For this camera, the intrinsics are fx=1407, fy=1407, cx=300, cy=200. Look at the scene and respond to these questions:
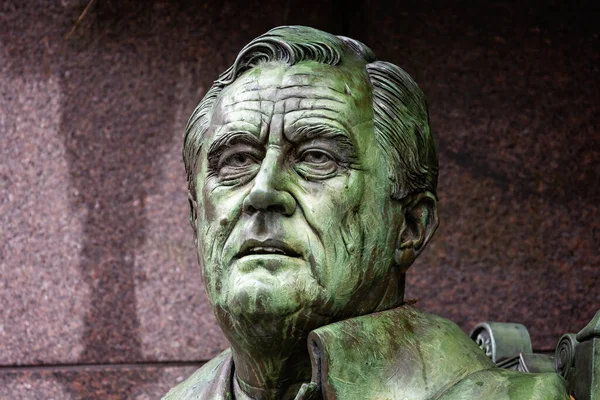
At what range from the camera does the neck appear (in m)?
3.49

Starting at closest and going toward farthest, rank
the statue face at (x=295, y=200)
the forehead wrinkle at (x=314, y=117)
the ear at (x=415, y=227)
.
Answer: the statue face at (x=295, y=200), the forehead wrinkle at (x=314, y=117), the ear at (x=415, y=227)

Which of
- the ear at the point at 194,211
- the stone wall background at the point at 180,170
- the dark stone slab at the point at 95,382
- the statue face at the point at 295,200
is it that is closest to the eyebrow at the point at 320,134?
the statue face at the point at 295,200

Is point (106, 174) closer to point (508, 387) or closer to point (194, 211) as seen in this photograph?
point (194, 211)

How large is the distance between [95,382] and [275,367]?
150 centimetres

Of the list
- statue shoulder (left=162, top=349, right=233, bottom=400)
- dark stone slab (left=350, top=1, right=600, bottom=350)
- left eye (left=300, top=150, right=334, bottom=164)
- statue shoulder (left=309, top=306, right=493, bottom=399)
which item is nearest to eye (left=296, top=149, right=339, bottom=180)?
left eye (left=300, top=150, right=334, bottom=164)

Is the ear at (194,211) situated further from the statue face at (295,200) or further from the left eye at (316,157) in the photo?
the left eye at (316,157)

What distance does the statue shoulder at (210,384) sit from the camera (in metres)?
3.75

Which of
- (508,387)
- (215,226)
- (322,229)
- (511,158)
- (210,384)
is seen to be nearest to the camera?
(508,387)

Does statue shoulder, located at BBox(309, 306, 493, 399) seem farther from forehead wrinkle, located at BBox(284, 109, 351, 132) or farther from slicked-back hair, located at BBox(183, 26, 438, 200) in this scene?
forehead wrinkle, located at BBox(284, 109, 351, 132)

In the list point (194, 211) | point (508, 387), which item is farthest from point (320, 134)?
point (508, 387)

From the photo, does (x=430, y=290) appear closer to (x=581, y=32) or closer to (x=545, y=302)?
(x=545, y=302)

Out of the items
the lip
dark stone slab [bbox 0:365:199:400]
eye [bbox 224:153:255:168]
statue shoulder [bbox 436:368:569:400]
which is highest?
eye [bbox 224:153:255:168]

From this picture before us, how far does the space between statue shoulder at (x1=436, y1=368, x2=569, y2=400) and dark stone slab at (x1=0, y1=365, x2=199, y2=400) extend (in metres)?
1.64

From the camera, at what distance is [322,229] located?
3.46 meters
